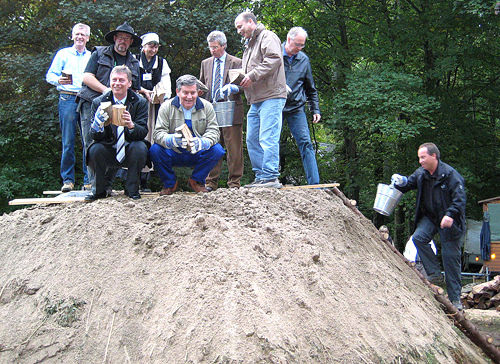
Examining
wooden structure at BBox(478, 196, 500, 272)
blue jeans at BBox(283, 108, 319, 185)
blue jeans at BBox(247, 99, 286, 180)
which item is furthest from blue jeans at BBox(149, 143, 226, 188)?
wooden structure at BBox(478, 196, 500, 272)

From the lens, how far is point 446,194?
241 inches

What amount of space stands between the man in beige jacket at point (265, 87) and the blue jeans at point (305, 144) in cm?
55

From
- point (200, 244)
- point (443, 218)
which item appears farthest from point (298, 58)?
point (200, 244)

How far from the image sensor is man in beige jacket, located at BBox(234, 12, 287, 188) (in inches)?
232

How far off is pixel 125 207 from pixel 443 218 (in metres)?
3.64

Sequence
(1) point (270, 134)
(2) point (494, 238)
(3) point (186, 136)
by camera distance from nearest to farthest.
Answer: (3) point (186, 136) → (1) point (270, 134) → (2) point (494, 238)

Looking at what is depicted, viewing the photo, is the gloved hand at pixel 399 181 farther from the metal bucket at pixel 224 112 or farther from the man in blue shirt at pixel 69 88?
the man in blue shirt at pixel 69 88

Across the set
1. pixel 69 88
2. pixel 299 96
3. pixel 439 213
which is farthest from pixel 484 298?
pixel 69 88

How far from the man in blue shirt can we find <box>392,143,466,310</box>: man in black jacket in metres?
4.17

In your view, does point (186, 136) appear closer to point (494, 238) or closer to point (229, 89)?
point (229, 89)

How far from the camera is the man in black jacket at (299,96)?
21.2 feet

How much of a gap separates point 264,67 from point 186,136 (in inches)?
48.1

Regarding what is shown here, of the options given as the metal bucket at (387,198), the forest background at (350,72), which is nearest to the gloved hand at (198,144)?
the metal bucket at (387,198)

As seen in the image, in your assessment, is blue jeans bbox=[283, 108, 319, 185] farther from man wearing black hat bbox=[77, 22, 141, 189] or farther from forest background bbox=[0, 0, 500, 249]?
forest background bbox=[0, 0, 500, 249]
